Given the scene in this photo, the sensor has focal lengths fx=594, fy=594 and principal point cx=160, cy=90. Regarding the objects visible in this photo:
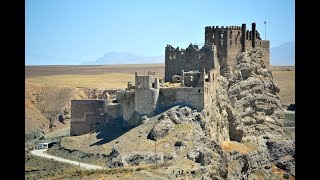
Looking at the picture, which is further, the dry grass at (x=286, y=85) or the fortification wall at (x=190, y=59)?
the dry grass at (x=286, y=85)

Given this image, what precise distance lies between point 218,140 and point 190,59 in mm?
7636

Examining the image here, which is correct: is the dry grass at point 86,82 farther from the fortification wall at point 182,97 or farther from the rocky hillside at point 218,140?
the fortification wall at point 182,97

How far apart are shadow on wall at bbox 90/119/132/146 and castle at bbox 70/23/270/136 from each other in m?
0.52

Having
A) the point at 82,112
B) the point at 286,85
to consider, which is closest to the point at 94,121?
the point at 82,112

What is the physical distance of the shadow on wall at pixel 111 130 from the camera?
162 feet

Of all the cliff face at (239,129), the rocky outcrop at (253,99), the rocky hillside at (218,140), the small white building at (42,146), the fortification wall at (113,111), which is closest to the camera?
the rocky hillside at (218,140)

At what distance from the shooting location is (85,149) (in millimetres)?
48969

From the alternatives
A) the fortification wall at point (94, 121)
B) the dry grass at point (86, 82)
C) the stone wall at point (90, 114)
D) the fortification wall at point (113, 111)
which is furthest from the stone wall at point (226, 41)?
the dry grass at point (86, 82)

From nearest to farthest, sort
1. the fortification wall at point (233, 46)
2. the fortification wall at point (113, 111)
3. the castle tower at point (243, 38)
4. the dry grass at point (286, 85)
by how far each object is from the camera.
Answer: the fortification wall at point (113, 111) < the fortification wall at point (233, 46) < the castle tower at point (243, 38) < the dry grass at point (286, 85)

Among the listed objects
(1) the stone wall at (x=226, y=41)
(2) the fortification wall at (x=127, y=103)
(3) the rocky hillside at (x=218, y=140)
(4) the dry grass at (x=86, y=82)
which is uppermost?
(1) the stone wall at (x=226, y=41)

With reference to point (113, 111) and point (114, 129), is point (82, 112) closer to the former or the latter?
point (113, 111)

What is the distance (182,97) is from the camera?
4762 cm

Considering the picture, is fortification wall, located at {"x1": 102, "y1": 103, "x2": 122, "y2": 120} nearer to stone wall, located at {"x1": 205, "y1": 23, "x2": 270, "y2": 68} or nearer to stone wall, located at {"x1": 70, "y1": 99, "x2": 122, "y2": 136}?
stone wall, located at {"x1": 70, "y1": 99, "x2": 122, "y2": 136}
